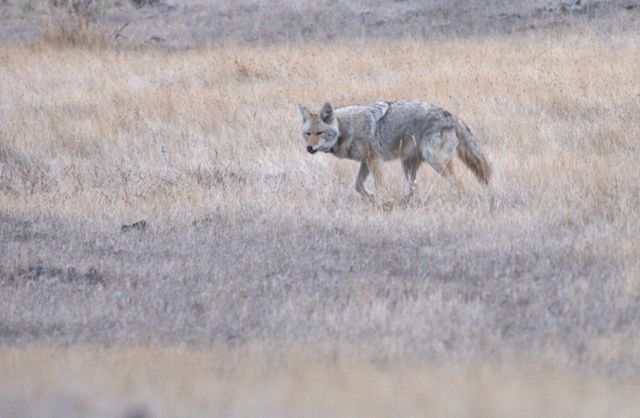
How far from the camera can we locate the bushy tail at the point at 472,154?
383 inches

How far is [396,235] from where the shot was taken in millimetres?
8250

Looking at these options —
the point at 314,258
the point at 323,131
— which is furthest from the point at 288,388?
the point at 323,131

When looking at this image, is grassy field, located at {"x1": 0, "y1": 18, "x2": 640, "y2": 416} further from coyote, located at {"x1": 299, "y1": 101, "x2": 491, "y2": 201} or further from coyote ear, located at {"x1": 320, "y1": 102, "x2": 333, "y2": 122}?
coyote ear, located at {"x1": 320, "y1": 102, "x2": 333, "y2": 122}

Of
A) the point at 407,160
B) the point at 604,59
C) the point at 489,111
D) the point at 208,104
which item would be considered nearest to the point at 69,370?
the point at 407,160

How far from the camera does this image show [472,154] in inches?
384

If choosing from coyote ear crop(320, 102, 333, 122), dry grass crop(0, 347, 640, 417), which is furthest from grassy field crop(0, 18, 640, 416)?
coyote ear crop(320, 102, 333, 122)

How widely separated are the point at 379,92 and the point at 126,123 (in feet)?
11.9

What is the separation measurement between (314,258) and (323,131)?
2470 mm

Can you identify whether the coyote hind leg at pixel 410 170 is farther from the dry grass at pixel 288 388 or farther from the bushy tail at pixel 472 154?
the dry grass at pixel 288 388

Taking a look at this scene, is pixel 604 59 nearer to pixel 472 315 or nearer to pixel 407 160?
pixel 407 160

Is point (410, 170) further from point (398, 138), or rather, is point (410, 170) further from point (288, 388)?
point (288, 388)

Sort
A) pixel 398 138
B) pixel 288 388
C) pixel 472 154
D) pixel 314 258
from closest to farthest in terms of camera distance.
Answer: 1. pixel 288 388
2. pixel 314 258
3. pixel 472 154
4. pixel 398 138

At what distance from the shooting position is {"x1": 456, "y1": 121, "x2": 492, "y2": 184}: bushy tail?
9739 millimetres

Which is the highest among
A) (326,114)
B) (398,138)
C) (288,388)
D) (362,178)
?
(326,114)
